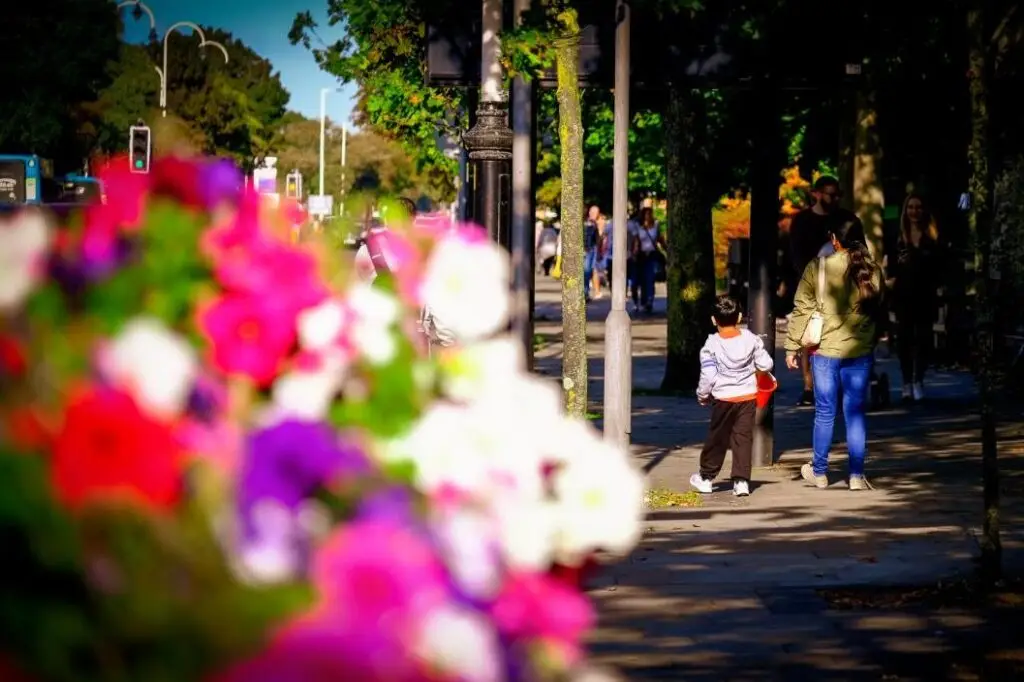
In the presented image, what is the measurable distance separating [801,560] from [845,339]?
3.54m

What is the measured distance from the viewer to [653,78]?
13.8m

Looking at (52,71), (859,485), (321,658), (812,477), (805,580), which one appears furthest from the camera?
(52,71)

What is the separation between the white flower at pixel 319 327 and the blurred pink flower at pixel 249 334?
0.06 ft

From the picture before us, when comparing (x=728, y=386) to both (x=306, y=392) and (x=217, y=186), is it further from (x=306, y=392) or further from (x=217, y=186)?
(x=306, y=392)

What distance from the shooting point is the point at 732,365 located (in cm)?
1323

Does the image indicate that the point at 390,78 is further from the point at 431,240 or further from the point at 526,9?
the point at 431,240

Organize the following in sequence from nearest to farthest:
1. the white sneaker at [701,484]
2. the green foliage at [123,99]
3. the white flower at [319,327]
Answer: the white flower at [319,327] → the white sneaker at [701,484] → the green foliage at [123,99]

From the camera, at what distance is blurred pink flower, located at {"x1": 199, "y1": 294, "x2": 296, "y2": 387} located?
9.06 feet

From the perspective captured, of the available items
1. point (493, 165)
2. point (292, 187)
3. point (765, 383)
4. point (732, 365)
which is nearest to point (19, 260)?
point (292, 187)

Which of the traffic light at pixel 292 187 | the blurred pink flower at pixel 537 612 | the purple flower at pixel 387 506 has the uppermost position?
the traffic light at pixel 292 187

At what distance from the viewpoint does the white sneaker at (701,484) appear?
1323 cm

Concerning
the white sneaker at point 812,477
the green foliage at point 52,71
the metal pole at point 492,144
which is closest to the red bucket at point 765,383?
the white sneaker at point 812,477

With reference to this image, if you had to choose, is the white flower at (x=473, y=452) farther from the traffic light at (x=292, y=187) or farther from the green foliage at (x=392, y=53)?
the green foliage at (x=392, y=53)

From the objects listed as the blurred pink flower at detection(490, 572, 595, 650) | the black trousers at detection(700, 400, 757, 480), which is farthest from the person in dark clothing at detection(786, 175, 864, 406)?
the blurred pink flower at detection(490, 572, 595, 650)
